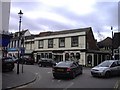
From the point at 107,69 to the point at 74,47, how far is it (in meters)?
27.1

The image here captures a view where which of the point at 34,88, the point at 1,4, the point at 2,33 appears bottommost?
the point at 34,88

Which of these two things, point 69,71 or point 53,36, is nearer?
point 69,71

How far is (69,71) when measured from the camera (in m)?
22.4

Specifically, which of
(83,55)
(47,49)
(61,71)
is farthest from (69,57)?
(61,71)

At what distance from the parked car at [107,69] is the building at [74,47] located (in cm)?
2338

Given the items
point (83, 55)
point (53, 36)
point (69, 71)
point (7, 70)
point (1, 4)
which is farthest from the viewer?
point (53, 36)

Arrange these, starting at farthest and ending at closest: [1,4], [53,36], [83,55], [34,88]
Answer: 1. [53,36]
2. [83,55]
3. [1,4]
4. [34,88]

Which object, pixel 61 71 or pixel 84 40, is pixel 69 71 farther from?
pixel 84 40

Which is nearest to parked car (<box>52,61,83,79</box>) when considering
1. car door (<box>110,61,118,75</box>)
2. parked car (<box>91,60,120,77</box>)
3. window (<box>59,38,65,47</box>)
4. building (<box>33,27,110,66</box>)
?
parked car (<box>91,60,120,77</box>)

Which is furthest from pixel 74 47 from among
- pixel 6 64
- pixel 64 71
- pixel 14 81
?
pixel 14 81

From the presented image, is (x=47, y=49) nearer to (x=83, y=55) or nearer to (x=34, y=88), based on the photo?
(x=83, y=55)

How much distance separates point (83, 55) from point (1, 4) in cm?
3212

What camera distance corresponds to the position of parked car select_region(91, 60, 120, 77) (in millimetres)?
23516

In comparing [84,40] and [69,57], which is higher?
[84,40]
